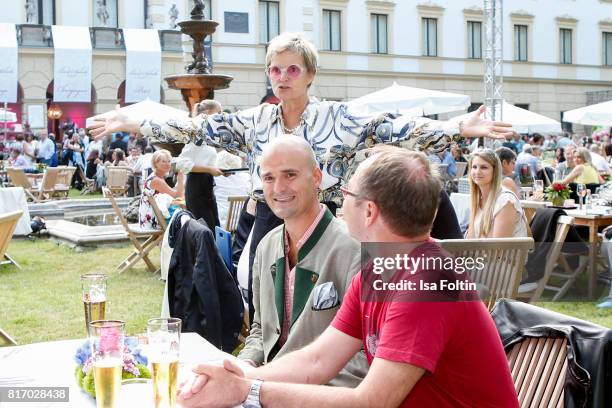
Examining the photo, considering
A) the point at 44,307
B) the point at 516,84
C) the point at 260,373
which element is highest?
the point at 516,84

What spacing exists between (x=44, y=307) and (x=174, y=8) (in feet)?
82.6

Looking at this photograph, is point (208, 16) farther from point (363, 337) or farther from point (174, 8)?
point (363, 337)

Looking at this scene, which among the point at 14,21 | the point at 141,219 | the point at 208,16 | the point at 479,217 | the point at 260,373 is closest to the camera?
the point at 260,373

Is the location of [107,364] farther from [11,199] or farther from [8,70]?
[8,70]

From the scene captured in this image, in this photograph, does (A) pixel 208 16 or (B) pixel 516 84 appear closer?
(A) pixel 208 16

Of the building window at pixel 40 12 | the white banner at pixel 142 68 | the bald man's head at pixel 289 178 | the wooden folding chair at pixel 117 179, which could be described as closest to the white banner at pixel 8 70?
the building window at pixel 40 12

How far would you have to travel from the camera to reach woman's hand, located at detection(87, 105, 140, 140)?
417 centimetres

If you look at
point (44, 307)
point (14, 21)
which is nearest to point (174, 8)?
point (14, 21)

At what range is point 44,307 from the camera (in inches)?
295

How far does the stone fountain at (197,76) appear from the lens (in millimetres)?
10672

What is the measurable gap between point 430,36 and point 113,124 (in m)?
33.9

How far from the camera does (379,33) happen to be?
117 feet

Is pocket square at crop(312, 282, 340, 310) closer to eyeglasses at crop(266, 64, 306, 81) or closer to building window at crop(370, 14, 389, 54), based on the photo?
eyeglasses at crop(266, 64, 306, 81)

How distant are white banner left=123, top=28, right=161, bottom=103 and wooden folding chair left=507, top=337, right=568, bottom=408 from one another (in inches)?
1092
